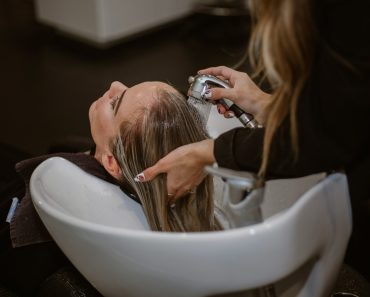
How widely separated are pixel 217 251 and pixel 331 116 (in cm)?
27

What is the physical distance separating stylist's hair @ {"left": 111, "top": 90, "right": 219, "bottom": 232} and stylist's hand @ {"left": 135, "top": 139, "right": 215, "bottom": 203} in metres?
0.04

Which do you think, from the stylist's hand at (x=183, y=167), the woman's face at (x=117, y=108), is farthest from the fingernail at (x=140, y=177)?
the woman's face at (x=117, y=108)

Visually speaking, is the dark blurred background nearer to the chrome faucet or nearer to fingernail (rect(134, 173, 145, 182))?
fingernail (rect(134, 173, 145, 182))

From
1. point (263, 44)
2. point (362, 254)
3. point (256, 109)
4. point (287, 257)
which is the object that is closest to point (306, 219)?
point (287, 257)

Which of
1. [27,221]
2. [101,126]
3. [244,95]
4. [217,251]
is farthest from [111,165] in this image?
[217,251]

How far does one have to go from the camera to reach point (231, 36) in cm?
384

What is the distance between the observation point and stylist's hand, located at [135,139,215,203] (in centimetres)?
106

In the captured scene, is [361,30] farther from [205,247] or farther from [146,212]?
[146,212]

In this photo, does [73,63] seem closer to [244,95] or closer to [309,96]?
[244,95]

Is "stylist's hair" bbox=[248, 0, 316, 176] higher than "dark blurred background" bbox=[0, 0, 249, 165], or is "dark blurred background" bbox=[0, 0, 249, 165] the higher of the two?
"stylist's hair" bbox=[248, 0, 316, 176]

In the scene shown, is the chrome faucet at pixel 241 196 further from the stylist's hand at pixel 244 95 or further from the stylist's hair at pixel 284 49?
the stylist's hand at pixel 244 95

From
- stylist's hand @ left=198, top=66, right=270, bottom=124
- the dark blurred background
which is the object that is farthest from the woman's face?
the dark blurred background

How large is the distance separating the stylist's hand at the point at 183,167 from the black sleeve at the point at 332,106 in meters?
0.07

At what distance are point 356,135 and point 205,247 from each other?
30 centimetres
